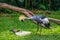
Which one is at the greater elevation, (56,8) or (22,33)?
(22,33)

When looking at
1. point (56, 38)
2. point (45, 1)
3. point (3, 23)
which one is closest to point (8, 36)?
point (56, 38)

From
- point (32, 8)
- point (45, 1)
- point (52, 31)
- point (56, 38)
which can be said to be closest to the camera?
point (56, 38)

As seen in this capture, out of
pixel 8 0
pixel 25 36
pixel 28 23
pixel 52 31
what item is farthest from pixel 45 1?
pixel 25 36

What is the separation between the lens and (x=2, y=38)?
8.20m

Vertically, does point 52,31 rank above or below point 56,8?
above

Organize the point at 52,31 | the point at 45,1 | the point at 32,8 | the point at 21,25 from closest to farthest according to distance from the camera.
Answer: the point at 52,31 < the point at 21,25 < the point at 32,8 < the point at 45,1

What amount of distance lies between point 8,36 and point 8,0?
327 inches

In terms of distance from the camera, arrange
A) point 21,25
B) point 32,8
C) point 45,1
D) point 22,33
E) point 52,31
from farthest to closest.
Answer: point 45,1, point 32,8, point 21,25, point 52,31, point 22,33

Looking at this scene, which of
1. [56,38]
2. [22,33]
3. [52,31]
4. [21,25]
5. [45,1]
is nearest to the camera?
[56,38]

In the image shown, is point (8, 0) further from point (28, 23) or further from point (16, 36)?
point (16, 36)

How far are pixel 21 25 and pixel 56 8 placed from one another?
298 inches

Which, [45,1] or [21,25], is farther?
[45,1]

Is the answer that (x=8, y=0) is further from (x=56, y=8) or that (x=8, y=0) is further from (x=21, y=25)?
(x=21, y=25)

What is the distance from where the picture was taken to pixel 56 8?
58.4 ft
